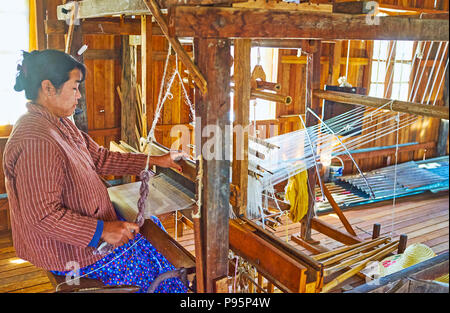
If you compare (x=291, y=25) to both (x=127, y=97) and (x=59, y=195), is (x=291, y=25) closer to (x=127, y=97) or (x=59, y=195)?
(x=59, y=195)

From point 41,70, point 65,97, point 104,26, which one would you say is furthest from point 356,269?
point 104,26

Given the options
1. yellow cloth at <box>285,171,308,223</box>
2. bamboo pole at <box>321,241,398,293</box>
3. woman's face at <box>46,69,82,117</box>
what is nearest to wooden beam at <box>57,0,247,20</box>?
woman's face at <box>46,69,82,117</box>

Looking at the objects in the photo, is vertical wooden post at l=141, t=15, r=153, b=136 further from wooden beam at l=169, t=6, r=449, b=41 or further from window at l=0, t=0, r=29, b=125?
A: window at l=0, t=0, r=29, b=125

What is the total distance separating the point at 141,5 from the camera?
2102 mm

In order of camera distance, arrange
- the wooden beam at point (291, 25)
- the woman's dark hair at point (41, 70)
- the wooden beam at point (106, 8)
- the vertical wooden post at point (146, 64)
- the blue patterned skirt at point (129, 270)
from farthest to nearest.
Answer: the vertical wooden post at point (146, 64)
the wooden beam at point (106, 8)
the blue patterned skirt at point (129, 270)
the woman's dark hair at point (41, 70)
the wooden beam at point (291, 25)

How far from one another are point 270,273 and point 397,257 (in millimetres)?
1993

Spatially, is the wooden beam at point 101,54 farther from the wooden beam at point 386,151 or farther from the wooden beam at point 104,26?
the wooden beam at point 386,151

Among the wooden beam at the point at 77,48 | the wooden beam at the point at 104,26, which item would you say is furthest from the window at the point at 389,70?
the wooden beam at the point at 77,48

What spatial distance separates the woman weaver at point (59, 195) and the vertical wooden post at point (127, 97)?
229 centimetres

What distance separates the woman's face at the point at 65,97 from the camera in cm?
174

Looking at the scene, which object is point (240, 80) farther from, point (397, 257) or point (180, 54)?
point (397, 257)

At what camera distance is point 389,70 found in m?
6.58

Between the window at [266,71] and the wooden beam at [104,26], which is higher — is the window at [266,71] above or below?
below
